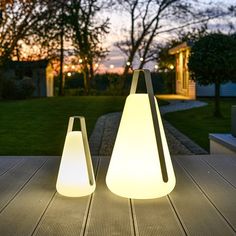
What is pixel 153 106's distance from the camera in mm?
1753

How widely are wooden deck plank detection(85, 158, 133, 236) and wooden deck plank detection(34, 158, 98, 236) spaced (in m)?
0.04

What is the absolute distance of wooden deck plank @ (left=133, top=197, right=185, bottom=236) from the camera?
144 cm

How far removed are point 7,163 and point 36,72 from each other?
73.2 feet

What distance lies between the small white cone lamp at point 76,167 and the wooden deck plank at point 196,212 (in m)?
0.45

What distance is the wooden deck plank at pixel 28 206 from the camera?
1.48m

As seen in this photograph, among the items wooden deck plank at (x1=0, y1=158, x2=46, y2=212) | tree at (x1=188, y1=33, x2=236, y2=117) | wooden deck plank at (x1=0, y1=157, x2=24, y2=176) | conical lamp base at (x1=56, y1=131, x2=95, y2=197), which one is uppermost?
tree at (x1=188, y1=33, x2=236, y2=117)

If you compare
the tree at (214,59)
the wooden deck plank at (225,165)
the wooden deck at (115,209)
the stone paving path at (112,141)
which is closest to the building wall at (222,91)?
the tree at (214,59)

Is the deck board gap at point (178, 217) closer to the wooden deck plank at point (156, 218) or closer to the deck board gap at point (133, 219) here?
the wooden deck plank at point (156, 218)

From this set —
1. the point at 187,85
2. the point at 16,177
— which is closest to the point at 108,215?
the point at 16,177

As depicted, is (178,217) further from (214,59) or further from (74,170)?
(214,59)

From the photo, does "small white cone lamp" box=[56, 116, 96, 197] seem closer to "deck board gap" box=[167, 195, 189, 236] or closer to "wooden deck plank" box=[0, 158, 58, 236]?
"wooden deck plank" box=[0, 158, 58, 236]

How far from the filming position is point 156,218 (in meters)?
1.58

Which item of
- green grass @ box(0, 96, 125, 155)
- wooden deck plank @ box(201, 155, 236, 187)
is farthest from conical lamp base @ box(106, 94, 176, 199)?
green grass @ box(0, 96, 125, 155)

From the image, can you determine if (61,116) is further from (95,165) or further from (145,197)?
(145,197)
